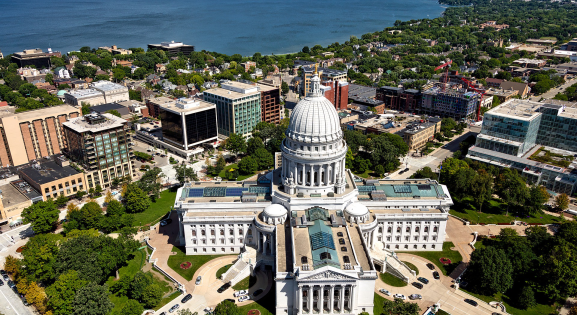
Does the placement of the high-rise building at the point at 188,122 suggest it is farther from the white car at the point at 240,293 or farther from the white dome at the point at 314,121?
the white car at the point at 240,293

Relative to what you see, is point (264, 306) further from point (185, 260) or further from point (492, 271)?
point (492, 271)

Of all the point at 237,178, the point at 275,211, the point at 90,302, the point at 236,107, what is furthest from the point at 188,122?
the point at 90,302

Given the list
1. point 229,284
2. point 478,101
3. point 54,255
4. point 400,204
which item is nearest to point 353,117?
point 478,101

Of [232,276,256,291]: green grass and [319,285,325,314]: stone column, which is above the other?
[319,285,325,314]: stone column

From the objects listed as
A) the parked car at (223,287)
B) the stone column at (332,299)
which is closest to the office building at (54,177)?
the parked car at (223,287)

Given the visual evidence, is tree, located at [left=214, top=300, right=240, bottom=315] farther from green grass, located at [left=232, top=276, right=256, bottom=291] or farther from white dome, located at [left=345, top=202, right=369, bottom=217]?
white dome, located at [left=345, top=202, right=369, bottom=217]

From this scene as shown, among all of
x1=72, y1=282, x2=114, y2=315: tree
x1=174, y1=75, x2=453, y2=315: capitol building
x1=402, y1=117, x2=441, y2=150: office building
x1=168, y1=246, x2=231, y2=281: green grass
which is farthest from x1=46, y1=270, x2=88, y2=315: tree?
x1=402, y1=117, x2=441, y2=150: office building
